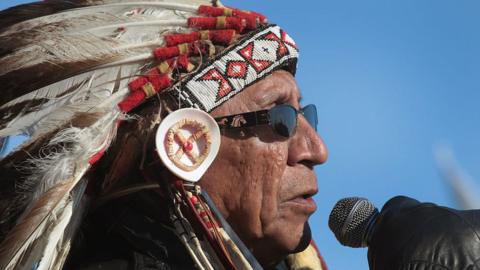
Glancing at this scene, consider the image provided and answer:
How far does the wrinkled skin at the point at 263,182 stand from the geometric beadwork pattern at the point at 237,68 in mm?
69

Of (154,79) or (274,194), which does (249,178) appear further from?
(154,79)

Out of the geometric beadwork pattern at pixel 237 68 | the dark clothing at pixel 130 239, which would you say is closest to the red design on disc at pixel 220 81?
the geometric beadwork pattern at pixel 237 68

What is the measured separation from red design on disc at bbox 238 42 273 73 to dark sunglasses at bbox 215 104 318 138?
201mm

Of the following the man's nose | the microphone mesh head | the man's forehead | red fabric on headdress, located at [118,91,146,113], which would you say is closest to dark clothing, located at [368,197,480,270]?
the microphone mesh head

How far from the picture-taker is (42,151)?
3639 millimetres

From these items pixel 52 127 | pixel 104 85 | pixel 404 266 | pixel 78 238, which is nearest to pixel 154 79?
pixel 104 85

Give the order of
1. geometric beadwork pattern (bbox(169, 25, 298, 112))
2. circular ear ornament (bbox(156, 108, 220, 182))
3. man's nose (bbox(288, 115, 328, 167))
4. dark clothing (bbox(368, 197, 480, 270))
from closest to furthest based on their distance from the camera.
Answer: dark clothing (bbox(368, 197, 480, 270)), circular ear ornament (bbox(156, 108, 220, 182)), geometric beadwork pattern (bbox(169, 25, 298, 112)), man's nose (bbox(288, 115, 328, 167))

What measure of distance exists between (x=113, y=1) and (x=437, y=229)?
198 centimetres

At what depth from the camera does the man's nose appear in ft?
13.3

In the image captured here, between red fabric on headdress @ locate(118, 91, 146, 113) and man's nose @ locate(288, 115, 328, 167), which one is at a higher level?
red fabric on headdress @ locate(118, 91, 146, 113)

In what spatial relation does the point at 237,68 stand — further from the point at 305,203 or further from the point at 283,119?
the point at 305,203

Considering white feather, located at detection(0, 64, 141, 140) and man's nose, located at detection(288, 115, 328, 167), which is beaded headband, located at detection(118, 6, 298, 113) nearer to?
white feather, located at detection(0, 64, 141, 140)

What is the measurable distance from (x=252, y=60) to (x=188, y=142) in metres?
0.56

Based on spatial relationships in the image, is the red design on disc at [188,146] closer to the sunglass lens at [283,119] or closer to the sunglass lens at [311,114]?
the sunglass lens at [283,119]
